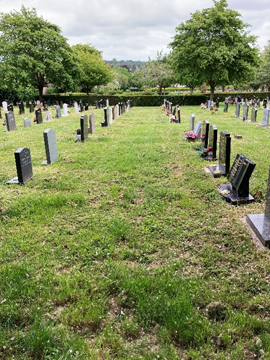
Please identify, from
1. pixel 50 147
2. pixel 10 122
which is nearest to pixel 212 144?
pixel 50 147

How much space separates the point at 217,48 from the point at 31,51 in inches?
816

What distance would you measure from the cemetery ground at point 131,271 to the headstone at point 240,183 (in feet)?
0.56

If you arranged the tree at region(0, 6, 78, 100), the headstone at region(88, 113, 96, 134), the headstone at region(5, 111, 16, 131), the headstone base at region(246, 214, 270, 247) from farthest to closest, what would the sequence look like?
A: the tree at region(0, 6, 78, 100), the headstone at region(5, 111, 16, 131), the headstone at region(88, 113, 96, 134), the headstone base at region(246, 214, 270, 247)

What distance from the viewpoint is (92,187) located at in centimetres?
606

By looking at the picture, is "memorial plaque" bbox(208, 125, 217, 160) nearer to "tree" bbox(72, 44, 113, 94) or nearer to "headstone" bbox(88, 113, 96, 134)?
"headstone" bbox(88, 113, 96, 134)

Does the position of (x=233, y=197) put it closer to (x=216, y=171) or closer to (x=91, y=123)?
(x=216, y=171)

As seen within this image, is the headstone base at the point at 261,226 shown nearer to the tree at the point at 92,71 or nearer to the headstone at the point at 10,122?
the headstone at the point at 10,122

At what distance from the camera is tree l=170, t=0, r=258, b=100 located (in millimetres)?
28531

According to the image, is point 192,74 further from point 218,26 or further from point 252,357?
point 252,357

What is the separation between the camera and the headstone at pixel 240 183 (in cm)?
479

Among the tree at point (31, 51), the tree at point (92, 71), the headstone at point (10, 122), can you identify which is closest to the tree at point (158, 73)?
→ the tree at point (92, 71)

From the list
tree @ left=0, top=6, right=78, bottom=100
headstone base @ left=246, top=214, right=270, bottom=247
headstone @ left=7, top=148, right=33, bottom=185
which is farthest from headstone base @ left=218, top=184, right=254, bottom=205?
tree @ left=0, top=6, right=78, bottom=100

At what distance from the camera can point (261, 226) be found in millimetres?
3906

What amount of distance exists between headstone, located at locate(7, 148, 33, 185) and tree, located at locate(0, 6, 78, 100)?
90.8 feet
